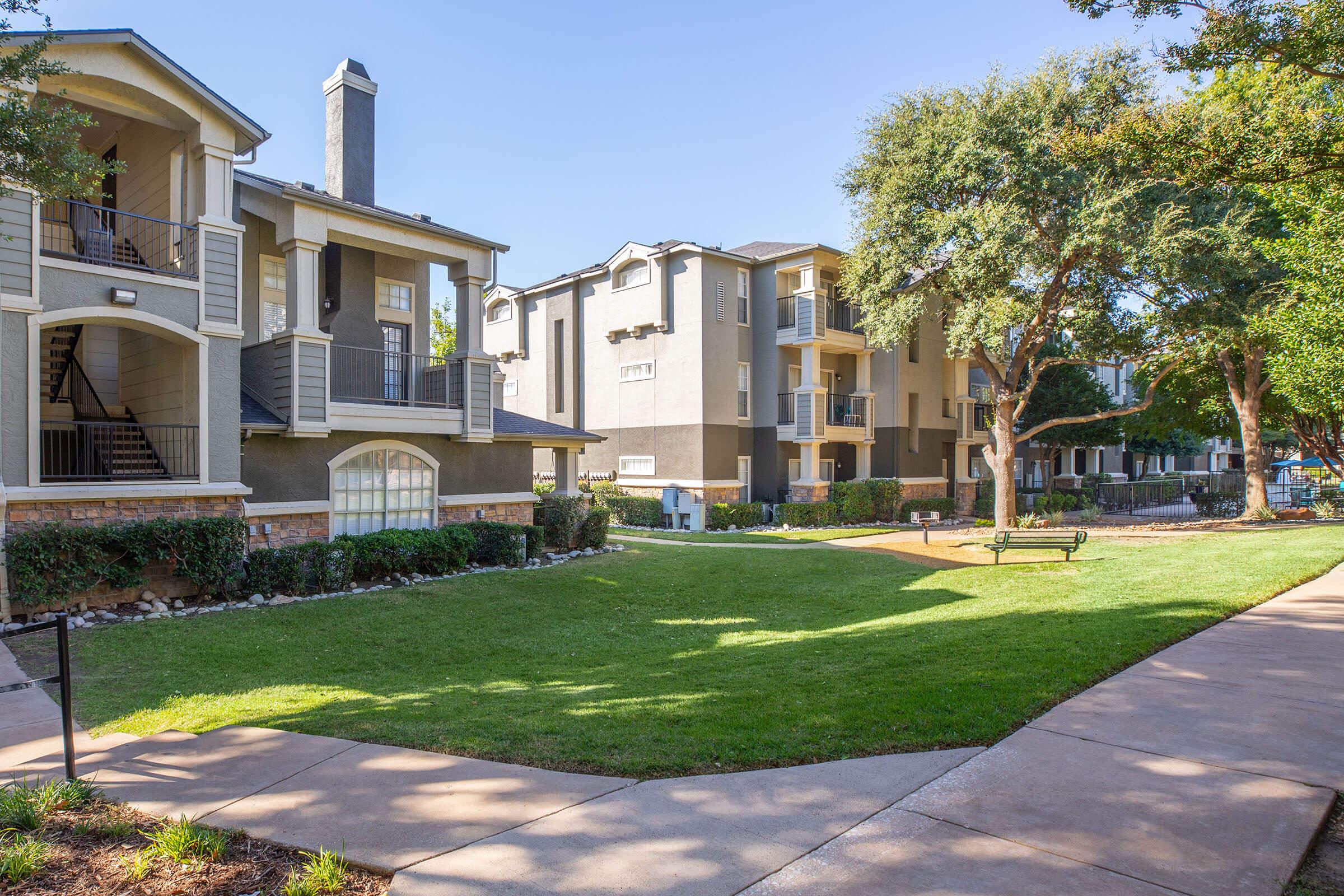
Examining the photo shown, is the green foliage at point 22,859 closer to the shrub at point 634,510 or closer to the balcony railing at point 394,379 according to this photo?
the balcony railing at point 394,379

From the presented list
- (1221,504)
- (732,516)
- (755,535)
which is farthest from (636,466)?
(1221,504)

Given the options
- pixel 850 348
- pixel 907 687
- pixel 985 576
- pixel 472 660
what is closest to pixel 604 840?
pixel 907 687

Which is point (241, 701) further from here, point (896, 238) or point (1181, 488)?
point (1181, 488)

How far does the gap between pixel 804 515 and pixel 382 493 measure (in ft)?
51.0

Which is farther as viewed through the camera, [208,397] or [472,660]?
[208,397]

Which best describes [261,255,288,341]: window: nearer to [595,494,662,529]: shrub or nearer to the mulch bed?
[595,494,662,529]: shrub

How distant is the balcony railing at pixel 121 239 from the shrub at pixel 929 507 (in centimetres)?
2499

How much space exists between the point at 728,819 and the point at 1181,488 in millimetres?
42662

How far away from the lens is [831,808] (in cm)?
412

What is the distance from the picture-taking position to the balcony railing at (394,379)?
16.1 meters

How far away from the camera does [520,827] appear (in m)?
3.93

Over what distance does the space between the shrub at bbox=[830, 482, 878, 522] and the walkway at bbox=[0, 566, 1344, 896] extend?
21908 mm

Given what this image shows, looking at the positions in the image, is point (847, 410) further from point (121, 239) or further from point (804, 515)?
point (121, 239)

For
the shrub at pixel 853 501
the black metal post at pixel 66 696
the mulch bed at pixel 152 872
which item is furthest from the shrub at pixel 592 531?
the mulch bed at pixel 152 872
